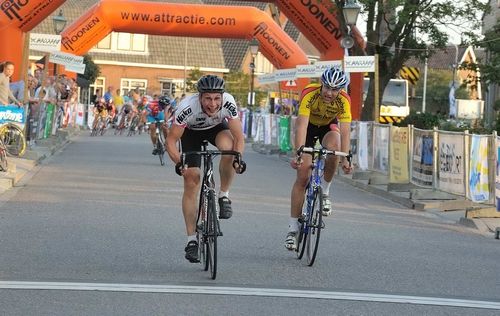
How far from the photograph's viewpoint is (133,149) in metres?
32.3

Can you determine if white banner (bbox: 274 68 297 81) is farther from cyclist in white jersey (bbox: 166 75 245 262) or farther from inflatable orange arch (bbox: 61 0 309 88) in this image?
cyclist in white jersey (bbox: 166 75 245 262)

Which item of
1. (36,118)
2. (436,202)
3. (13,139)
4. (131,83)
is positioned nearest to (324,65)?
(36,118)

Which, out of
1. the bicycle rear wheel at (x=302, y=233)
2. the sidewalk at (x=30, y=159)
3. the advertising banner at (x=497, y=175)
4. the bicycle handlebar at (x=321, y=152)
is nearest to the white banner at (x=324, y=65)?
the sidewalk at (x=30, y=159)

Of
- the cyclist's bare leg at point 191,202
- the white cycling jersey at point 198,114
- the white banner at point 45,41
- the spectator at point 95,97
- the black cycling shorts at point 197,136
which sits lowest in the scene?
the cyclist's bare leg at point 191,202

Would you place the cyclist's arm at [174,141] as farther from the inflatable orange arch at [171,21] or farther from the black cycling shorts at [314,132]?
the inflatable orange arch at [171,21]

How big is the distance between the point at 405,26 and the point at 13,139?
13672 millimetres

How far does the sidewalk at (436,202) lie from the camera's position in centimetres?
1632

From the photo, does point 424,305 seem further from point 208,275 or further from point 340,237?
point 340,237

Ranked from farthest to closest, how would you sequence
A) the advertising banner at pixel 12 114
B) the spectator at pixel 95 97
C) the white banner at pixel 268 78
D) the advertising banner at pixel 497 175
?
the spectator at pixel 95 97
the white banner at pixel 268 78
the advertising banner at pixel 12 114
the advertising banner at pixel 497 175

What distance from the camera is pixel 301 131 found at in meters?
10.8

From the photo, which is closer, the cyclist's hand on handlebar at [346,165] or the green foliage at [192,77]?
the cyclist's hand on handlebar at [346,165]

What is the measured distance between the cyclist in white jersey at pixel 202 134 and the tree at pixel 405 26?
19906mm

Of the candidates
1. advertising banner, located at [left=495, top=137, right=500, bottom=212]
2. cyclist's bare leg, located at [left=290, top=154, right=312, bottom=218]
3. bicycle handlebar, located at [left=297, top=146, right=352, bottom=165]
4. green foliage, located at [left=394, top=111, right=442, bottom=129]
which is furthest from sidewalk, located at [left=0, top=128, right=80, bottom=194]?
green foliage, located at [left=394, top=111, right=442, bottom=129]

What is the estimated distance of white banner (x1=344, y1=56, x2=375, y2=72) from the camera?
25.5 m
